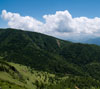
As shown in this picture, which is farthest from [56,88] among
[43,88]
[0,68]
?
[0,68]

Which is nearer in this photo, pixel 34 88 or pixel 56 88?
pixel 34 88

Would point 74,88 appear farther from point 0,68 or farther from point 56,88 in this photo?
point 0,68

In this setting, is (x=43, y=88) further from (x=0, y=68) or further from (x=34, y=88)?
(x=0, y=68)

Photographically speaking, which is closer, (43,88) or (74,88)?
(43,88)

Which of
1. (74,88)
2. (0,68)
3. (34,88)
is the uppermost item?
(0,68)

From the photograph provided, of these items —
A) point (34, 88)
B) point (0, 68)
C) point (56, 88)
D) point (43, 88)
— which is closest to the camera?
point (0, 68)

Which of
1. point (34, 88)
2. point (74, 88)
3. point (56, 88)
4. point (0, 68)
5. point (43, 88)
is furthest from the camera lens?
point (74, 88)

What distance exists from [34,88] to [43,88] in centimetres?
1574

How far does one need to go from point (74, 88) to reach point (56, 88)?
44.7 meters

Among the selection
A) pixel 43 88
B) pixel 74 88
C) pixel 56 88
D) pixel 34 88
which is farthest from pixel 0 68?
pixel 74 88

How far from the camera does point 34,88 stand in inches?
5266

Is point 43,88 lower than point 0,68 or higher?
lower

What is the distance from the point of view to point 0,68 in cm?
10531

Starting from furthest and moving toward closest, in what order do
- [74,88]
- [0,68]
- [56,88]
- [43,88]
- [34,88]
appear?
[74,88] < [56,88] < [43,88] < [34,88] < [0,68]
